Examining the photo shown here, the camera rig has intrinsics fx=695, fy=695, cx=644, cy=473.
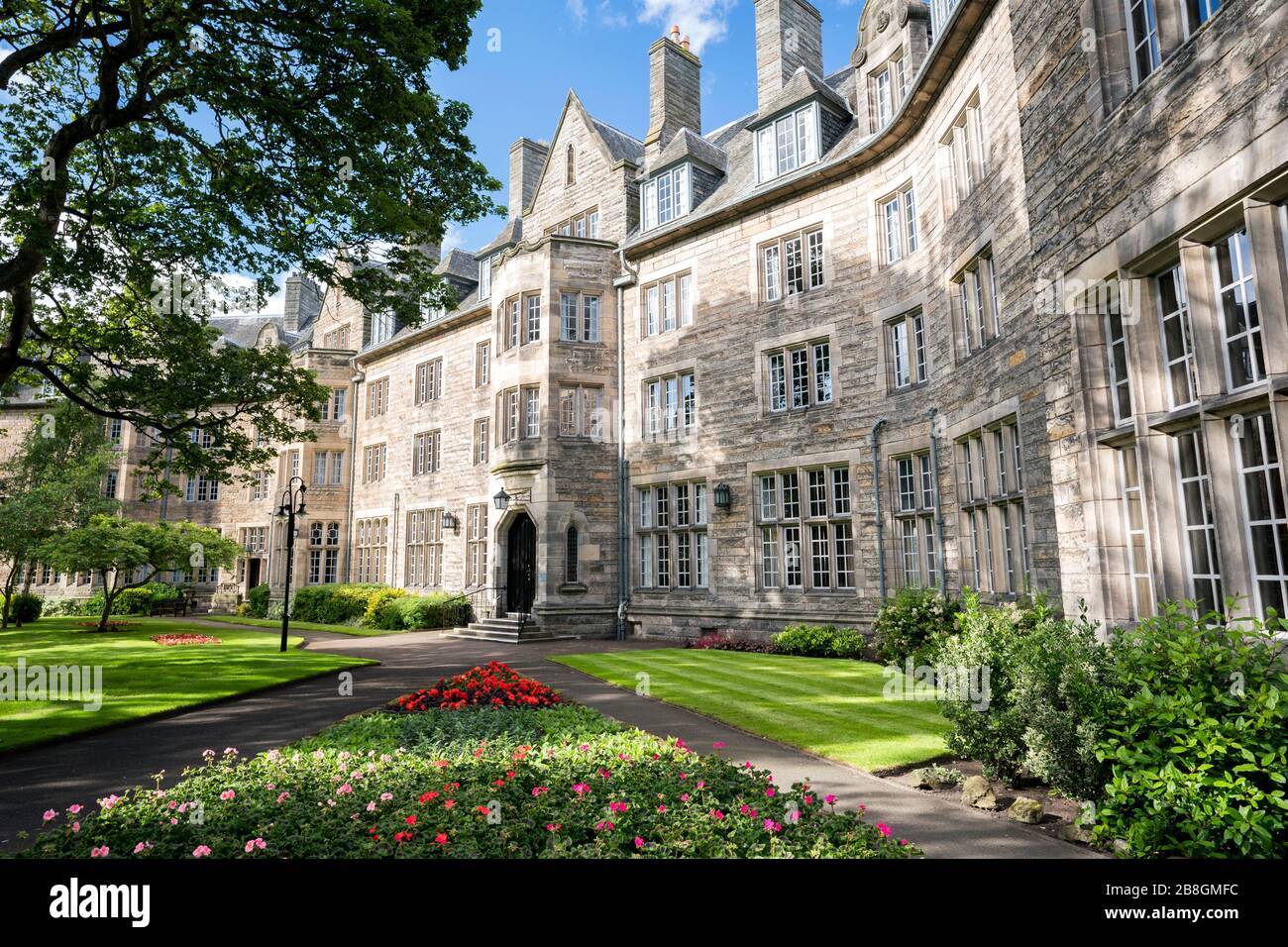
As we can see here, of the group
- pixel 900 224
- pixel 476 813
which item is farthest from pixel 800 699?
pixel 900 224

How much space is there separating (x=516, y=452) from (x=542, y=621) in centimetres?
516

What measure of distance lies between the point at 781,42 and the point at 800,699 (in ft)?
61.6

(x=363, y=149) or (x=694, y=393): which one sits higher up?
(x=363, y=149)

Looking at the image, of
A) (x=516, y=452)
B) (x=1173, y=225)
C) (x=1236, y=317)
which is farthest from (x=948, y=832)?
(x=516, y=452)

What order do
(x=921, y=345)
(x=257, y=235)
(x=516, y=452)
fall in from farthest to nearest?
(x=516, y=452) → (x=921, y=345) → (x=257, y=235)

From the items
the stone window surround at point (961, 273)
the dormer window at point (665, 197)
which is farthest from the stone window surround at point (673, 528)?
the dormer window at point (665, 197)

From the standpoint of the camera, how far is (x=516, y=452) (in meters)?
21.4

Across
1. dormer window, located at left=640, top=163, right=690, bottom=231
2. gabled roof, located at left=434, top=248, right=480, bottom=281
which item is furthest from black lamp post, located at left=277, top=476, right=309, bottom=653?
dormer window, located at left=640, top=163, right=690, bottom=231

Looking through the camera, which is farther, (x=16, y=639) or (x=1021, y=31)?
(x=16, y=639)

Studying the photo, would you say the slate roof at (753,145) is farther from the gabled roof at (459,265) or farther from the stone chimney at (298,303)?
the stone chimney at (298,303)

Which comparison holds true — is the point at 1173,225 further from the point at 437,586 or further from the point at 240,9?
the point at 437,586

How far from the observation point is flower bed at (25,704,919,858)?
393 centimetres

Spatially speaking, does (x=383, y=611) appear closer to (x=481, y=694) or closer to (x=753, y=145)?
(x=481, y=694)

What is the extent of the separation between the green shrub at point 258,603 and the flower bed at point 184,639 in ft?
34.5
